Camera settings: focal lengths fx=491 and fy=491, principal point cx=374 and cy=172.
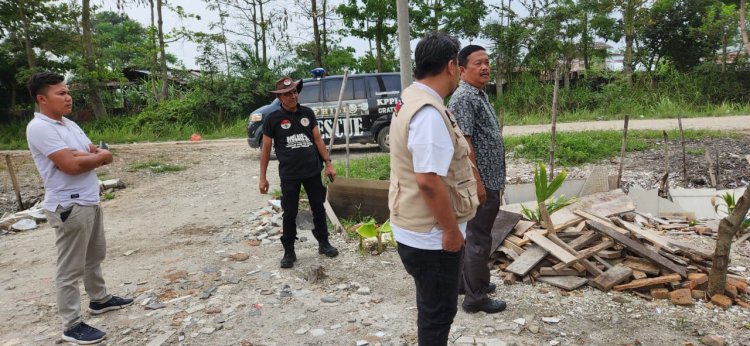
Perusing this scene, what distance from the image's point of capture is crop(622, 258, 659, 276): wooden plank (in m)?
3.78

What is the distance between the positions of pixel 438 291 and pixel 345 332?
4.30 ft

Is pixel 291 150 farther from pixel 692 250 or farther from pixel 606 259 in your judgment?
pixel 692 250

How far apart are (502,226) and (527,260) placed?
502mm

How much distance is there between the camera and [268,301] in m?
3.83

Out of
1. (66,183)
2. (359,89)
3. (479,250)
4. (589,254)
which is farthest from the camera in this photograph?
(359,89)

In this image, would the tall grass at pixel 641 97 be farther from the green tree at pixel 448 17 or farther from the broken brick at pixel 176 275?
the broken brick at pixel 176 275

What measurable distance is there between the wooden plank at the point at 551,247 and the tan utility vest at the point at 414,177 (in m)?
1.90

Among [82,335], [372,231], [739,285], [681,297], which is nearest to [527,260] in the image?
[681,297]

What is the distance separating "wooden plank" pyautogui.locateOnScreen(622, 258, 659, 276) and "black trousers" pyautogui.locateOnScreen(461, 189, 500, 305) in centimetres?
128

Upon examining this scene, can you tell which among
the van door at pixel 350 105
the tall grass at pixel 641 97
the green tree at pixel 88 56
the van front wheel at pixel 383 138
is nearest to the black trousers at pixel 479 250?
the van door at pixel 350 105

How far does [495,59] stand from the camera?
18.0 metres

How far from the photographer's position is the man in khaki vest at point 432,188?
2066 mm

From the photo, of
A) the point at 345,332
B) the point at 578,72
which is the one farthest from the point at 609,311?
the point at 578,72

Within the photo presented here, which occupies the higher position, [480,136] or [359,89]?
[359,89]
